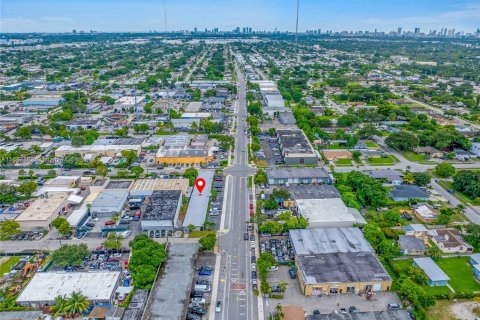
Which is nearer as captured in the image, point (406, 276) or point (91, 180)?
point (406, 276)

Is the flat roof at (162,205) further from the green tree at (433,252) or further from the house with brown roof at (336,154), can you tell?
the house with brown roof at (336,154)

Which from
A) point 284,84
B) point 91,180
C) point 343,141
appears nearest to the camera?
point 91,180

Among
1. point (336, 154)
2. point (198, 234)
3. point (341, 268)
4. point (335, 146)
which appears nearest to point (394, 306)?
point (341, 268)

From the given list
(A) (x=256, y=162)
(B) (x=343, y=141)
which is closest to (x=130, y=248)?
(A) (x=256, y=162)

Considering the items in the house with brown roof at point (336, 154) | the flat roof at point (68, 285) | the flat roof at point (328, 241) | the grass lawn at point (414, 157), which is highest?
the house with brown roof at point (336, 154)

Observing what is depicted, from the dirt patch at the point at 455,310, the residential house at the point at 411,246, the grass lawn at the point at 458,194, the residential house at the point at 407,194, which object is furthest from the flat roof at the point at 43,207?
the grass lawn at the point at 458,194

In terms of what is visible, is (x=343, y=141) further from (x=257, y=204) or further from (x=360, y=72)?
(x=360, y=72)

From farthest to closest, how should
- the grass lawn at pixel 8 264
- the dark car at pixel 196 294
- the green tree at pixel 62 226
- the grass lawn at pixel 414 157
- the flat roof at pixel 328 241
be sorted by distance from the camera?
the grass lawn at pixel 414 157, the green tree at pixel 62 226, the flat roof at pixel 328 241, the grass lawn at pixel 8 264, the dark car at pixel 196 294
